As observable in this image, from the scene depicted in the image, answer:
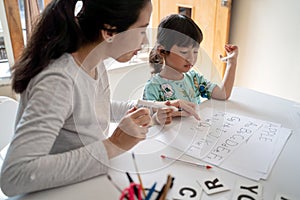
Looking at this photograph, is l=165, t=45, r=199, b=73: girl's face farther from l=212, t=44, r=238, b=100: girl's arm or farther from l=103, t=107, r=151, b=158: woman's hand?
l=103, t=107, r=151, b=158: woman's hand

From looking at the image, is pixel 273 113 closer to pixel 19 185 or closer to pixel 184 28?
pixel 184 28

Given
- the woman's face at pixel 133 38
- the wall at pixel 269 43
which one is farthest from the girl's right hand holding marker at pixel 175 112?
the wall at pixel 269 43

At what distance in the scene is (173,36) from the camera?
0.90 metres

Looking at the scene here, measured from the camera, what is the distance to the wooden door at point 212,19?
74.9 inches

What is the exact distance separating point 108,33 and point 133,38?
0.21 ft

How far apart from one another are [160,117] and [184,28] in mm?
355

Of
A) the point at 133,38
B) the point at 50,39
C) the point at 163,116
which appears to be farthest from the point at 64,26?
the point at 163,116

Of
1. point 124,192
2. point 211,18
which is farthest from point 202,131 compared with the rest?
point 211,18

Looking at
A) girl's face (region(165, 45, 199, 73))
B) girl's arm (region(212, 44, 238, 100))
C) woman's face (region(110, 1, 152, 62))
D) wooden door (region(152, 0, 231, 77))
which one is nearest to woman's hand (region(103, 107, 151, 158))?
woman's face (region(110, 1, 152, 62))

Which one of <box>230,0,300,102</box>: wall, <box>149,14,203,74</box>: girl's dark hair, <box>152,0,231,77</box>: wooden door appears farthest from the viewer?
<box>152,0,231,77</box>: wooden door

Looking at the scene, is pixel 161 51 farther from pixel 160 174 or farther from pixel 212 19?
pixel 212 19

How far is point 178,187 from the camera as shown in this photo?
629 mm

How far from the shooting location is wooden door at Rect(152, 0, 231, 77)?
190 cm

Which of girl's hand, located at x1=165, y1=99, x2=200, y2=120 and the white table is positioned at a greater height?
girl's hand, located at x1=165, y1=99, x2=200, y2=120
